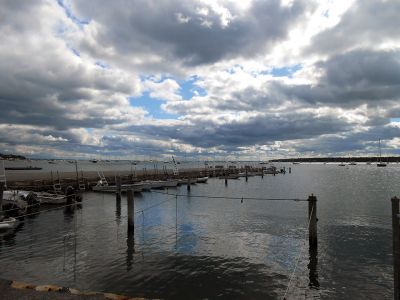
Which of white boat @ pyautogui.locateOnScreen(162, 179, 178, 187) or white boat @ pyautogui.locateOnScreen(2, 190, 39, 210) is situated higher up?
white boat @ pyautogui.locateOnScreen(2, 190, 39, 210)

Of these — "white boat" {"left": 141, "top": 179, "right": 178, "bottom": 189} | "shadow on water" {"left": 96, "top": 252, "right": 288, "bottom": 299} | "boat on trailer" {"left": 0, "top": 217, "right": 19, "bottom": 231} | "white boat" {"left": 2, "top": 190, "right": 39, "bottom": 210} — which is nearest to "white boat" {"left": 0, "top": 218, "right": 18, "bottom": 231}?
"boat on trailer" {"left": 0, "top": 217, "right": 19, "bottom": 231}

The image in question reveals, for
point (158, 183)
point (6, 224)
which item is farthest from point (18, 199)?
point (158, 183)

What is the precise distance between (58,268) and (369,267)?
16486mm

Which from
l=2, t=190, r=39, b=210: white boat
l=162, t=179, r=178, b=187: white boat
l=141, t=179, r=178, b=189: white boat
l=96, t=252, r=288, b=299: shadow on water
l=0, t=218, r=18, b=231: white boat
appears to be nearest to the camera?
l=96, t=252, r=288, b=299: shadow on water

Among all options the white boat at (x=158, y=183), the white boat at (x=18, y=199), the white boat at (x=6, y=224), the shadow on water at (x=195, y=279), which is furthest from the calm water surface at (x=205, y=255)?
the white boat at (x=158, y=183)

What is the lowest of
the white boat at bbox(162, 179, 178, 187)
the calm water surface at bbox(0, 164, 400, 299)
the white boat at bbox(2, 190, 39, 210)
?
the calm water surface at bbox(0, 164, 400, 299)

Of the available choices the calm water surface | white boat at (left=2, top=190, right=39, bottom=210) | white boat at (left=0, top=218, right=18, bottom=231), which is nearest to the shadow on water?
the calm water surface

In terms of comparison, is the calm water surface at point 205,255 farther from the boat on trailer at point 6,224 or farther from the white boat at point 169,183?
the white boat at point 169,183

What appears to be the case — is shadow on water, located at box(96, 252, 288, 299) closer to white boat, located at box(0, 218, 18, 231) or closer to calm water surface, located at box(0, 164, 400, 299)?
calm water surface, located at box(0, 164, 400, 299)

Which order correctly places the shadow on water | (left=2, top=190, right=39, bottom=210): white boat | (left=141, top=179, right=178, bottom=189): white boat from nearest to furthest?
1. the shadow on water
2. (left=2, top=190, right=39, bottom=210): white boat
3. (left=141, top=179, right=178, bottom=189): white boat

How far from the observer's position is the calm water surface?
1518 centimetres

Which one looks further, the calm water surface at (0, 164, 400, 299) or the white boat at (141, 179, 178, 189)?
the white boat at (141, 179, 178, 189)

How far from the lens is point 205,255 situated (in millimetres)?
19938

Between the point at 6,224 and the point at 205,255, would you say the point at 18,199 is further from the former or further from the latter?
the point at 205,255
